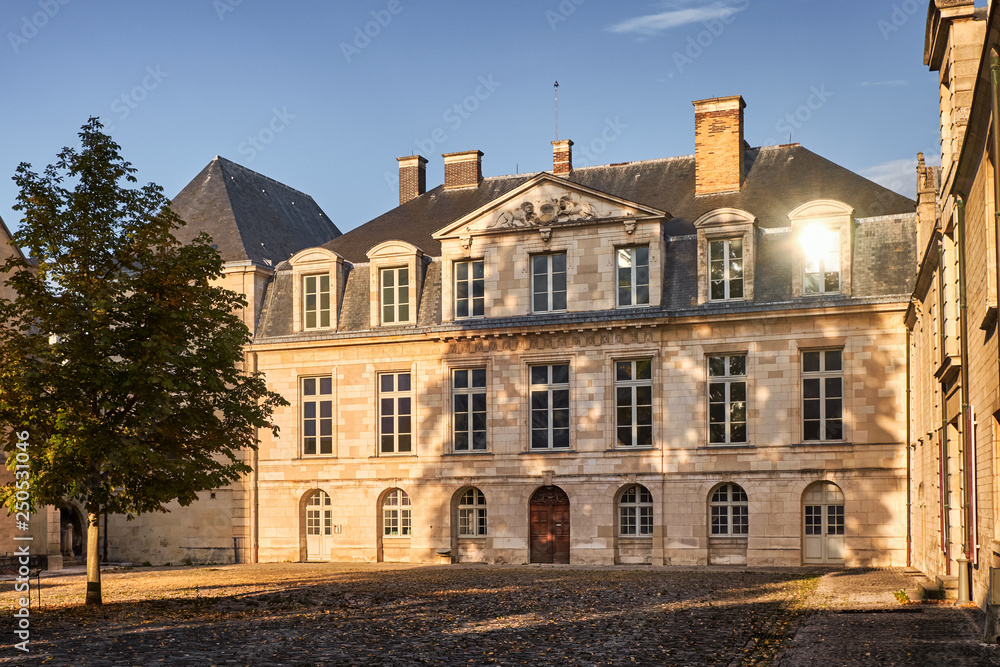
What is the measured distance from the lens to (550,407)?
112 ft

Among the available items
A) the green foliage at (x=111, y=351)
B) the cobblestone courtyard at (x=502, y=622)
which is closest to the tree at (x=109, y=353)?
the green foliage at (x=111, y=351)

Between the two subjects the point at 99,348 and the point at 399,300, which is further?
the point at 399,300

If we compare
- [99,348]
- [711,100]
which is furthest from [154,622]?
[711,100]

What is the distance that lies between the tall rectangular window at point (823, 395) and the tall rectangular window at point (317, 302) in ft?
48.8

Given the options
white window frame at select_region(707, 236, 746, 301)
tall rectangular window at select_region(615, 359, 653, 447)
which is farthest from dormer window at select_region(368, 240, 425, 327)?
white window frame at select_region(707, 236, 746, 301)

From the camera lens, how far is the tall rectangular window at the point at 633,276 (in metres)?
33.5

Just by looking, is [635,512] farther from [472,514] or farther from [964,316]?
[964,316]

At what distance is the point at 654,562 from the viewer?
3222cm

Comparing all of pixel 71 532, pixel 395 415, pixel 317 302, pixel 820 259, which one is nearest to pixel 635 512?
pixel 395 415

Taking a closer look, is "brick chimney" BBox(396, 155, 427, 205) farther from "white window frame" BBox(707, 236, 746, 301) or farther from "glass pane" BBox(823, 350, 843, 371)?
A: "glass pane" BBox(823, 350, 843, 371)

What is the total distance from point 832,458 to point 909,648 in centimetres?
1743

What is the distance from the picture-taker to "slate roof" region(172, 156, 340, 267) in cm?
3903

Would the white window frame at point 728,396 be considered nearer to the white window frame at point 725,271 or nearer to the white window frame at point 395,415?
the white window frame at point 725,271

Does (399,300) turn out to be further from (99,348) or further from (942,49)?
(942,49)
